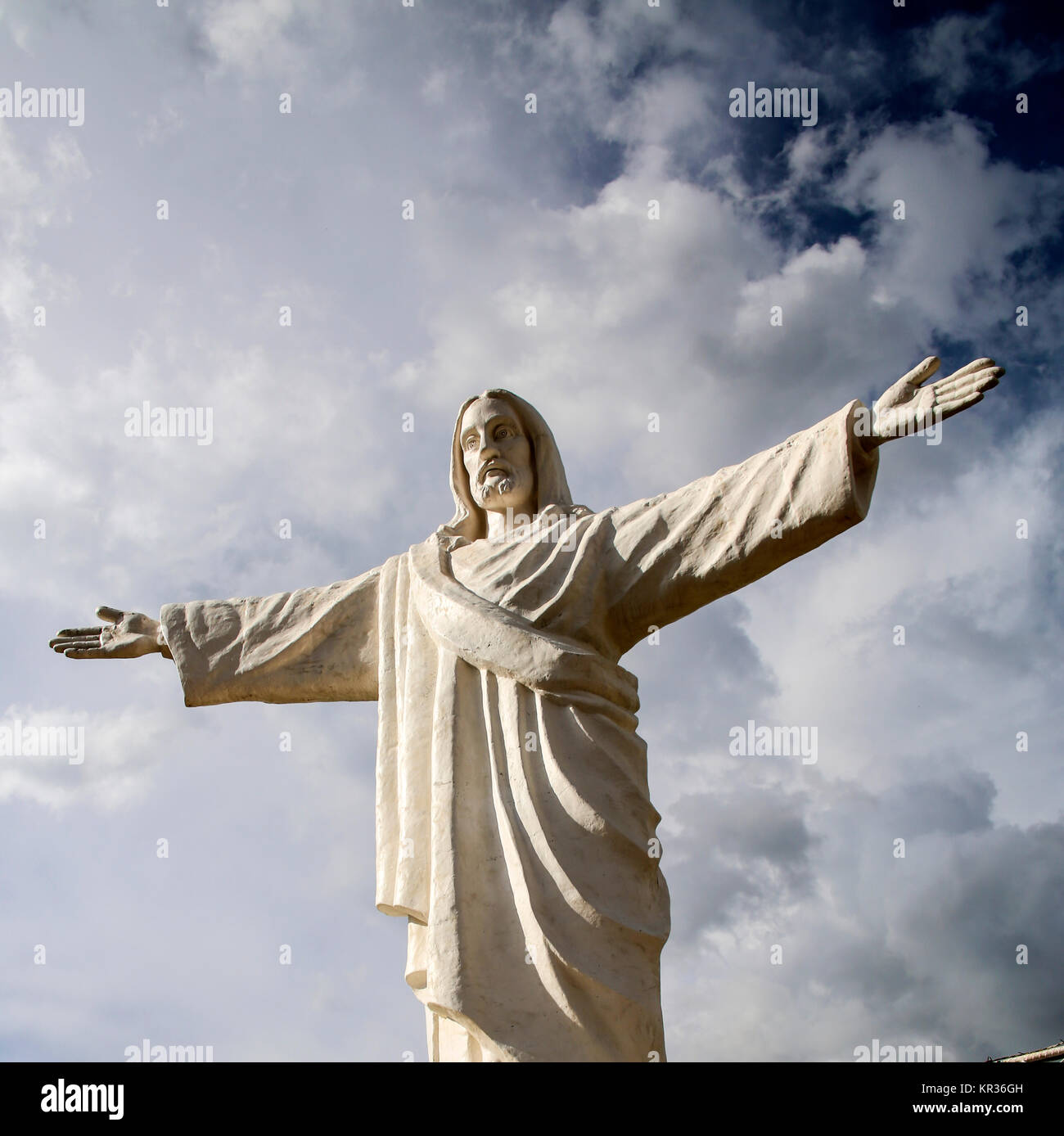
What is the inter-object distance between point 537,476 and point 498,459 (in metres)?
0.32

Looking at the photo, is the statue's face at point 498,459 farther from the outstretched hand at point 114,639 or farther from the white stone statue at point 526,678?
the outstretched hand at point 114,639

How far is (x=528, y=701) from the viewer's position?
7562 mm

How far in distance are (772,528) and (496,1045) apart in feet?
11.1

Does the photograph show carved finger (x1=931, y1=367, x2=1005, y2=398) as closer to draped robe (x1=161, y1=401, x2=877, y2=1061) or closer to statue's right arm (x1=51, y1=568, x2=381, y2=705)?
draped robe (x1=161, y1=401, x2=877, y2=1061)

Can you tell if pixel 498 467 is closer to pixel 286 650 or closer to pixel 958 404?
pixel 286 650

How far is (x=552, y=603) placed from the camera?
789 centimetres

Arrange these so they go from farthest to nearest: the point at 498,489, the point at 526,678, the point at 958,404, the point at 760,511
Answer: the point at 498,489, the point at 760,511, the point at 526,678, the point at 958,404

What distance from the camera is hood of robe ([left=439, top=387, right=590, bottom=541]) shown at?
902 cm

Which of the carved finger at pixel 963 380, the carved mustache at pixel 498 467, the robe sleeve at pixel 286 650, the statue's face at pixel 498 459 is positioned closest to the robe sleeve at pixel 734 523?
the carved finger at pixel 963 380

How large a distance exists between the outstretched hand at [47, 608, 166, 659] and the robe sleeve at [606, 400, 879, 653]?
10.9ft

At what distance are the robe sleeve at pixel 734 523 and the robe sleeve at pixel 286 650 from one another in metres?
1.82

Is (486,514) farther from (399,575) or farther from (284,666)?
(284,666)

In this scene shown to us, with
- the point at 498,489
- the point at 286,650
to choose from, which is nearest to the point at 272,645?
the point at 286,650
